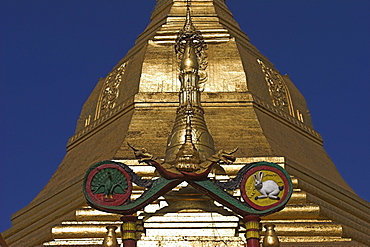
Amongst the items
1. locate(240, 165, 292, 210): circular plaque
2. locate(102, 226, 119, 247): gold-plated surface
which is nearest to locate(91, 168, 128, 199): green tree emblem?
locate(102, 226, 119, 247): gold-plated surface

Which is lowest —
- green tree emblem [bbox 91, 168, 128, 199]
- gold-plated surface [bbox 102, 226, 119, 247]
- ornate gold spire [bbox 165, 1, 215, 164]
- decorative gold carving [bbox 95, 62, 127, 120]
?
gold-plated surface [bbox 102, 226, 119, 247]

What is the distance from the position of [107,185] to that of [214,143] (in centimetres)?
453

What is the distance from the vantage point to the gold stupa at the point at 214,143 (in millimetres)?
18203

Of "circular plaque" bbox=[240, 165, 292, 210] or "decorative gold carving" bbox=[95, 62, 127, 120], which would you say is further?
"decorative gold carving" bbox=[95, 62, 127, 120]

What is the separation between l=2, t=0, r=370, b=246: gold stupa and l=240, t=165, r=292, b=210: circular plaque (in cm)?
123

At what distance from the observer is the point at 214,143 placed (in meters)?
20.7

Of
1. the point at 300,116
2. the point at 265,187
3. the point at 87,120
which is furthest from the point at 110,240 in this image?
the point at 300,116

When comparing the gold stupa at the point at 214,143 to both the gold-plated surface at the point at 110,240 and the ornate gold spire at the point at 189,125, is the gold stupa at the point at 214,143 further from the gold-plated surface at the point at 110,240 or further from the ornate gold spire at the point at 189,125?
the gold-plated surface at the point at 110,240

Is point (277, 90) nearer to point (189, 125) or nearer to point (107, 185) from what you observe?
point (189, 125)

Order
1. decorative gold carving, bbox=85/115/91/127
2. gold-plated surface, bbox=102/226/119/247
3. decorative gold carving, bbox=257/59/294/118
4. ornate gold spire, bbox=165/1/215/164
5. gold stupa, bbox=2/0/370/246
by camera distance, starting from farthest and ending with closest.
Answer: decorative gold carving, bbox=85/115/91/127
decorative gold carving, bbox=257/59/294/118
gold stupa, bbox=2/0/370/246
ornate gold spire, bbox=165/1/215/164
gold-plated surface, bbox=102/226/119/247

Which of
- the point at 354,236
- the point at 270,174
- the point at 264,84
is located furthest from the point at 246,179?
the point at 264,84

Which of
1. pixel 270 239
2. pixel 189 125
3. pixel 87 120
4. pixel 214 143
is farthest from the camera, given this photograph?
pixel 87 120

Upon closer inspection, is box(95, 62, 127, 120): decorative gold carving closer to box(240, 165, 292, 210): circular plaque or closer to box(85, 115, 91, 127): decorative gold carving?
box(85, 115, 91, 127): decorative gold carving

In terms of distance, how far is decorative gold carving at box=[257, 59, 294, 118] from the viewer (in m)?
24.1
